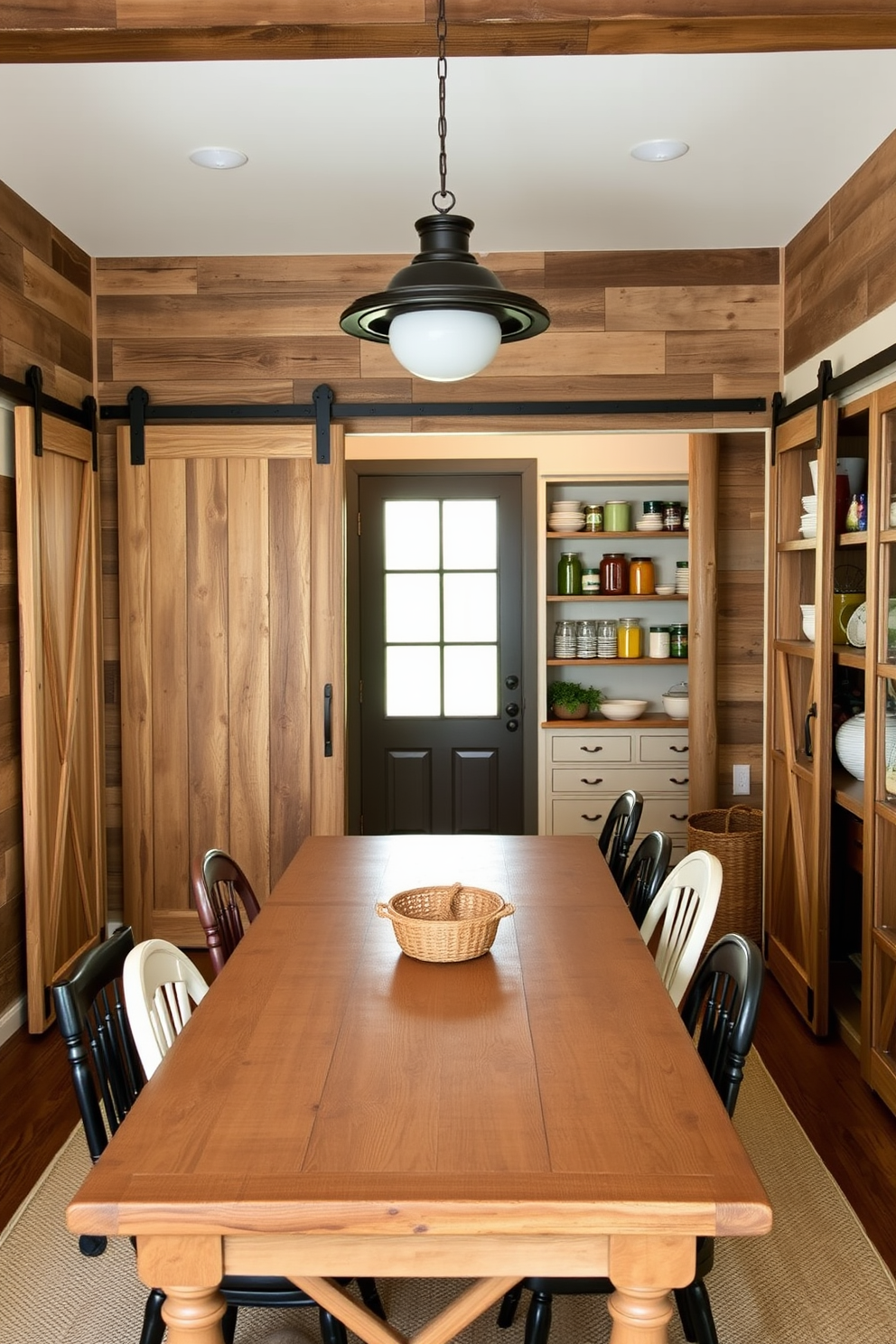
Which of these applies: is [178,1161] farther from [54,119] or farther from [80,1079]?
[54,119]

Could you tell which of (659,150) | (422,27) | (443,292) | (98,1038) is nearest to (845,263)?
(659,150)

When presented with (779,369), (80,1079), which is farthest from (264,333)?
(80,1079)

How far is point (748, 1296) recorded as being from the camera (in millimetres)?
2475

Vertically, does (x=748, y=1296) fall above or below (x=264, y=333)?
below

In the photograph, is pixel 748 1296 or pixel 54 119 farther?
pixel 54 119

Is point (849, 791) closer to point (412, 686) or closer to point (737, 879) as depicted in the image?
point (737, 879)

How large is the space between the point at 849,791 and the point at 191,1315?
9.12ft

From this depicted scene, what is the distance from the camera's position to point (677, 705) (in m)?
5.88

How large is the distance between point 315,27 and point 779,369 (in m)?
2.85

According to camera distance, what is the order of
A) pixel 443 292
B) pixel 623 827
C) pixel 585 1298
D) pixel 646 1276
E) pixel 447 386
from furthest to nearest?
pixel 447 386, pixel 623 827, pixel 585 1298, pixel 443 292, pixel 646 1276

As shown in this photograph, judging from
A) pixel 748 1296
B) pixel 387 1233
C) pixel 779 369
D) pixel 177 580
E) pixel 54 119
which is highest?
pixel 54 119

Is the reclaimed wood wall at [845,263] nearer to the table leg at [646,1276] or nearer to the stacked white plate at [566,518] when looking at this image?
the stacked white plate at [566,518]

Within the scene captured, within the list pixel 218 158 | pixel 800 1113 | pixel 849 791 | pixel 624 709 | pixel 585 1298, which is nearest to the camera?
pixel 585 1298

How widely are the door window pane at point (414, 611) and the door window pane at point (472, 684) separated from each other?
138 millimetres
